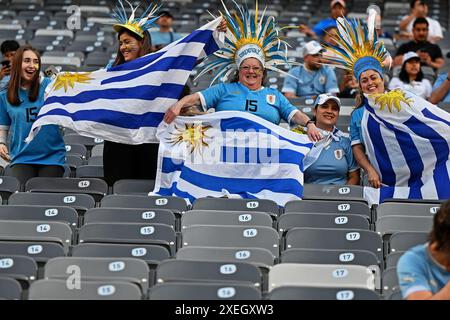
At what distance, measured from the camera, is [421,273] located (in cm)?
686

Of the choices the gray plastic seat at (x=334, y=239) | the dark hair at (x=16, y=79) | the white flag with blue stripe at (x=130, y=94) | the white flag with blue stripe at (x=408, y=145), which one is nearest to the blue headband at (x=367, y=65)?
the white flag with blue stripe at (x=408, y=145)

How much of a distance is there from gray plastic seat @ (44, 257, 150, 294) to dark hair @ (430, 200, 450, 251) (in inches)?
83.9

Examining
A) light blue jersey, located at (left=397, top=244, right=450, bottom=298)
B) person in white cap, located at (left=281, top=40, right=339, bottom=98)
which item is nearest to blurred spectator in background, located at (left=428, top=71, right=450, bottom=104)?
person in white cap, located at (left=281, top=40, right=339, bottom=98)

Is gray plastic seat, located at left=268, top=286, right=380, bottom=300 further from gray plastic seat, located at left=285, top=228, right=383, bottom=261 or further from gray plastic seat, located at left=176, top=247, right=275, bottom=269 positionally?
gray plastic seat, located at left=285, top=228, right=383, bottom=261

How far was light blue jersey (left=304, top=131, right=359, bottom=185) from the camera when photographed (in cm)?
1070

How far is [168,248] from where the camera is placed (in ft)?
29.3

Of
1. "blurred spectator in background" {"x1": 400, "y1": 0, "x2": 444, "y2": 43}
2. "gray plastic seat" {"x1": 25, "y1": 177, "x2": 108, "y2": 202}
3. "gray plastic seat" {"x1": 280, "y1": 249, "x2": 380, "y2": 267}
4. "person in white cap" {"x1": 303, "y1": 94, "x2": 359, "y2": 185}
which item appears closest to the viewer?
"gray plastic seat" {"x1": 280, "y1": 249, "x2": 380, "y2": 267}

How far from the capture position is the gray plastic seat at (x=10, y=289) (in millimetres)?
7789

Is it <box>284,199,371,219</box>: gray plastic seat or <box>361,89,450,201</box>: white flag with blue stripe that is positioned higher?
<box>361,89,450,201</box>: white flag with blue stripe

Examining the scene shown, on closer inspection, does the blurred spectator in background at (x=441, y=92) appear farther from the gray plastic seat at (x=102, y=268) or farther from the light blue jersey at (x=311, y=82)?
the gray plastic seat at (x=102, y=268)

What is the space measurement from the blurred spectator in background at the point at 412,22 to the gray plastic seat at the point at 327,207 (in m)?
7.06
